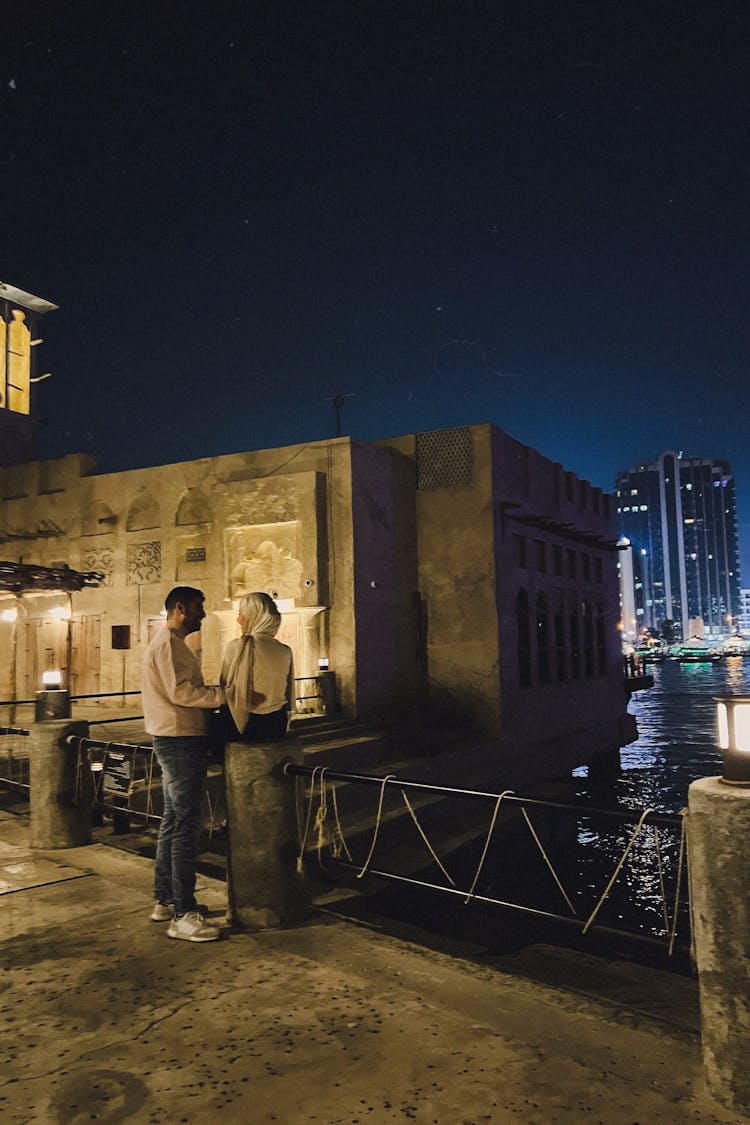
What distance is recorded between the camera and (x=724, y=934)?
310cm

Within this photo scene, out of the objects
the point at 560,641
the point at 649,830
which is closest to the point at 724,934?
the point at 649,830

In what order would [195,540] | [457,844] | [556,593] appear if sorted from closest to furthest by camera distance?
[457,844]
[195,540]
[556,593]

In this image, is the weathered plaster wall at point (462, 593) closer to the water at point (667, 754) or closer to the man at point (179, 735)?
the water at point (667, 754)

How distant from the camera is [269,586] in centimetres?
1988

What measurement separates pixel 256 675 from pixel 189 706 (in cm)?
47

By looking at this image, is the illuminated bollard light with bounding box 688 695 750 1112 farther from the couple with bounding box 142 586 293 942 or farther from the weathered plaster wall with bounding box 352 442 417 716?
the weathered plaster wall with bounding box 352 442 417 716

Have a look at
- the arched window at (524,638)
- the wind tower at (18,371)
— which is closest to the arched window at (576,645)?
the arched window at (524,638)

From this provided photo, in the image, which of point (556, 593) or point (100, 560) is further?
point (556, 593)

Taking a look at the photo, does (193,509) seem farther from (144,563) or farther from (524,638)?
(524,638)

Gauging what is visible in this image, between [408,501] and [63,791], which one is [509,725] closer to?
[408,501]

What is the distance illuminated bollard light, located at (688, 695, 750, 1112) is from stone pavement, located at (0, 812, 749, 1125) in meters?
0.18

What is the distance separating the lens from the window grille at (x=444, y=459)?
20812mm

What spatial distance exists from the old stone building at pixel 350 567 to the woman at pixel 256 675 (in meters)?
13.4

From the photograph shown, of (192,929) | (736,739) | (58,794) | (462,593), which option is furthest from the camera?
(462,593)
